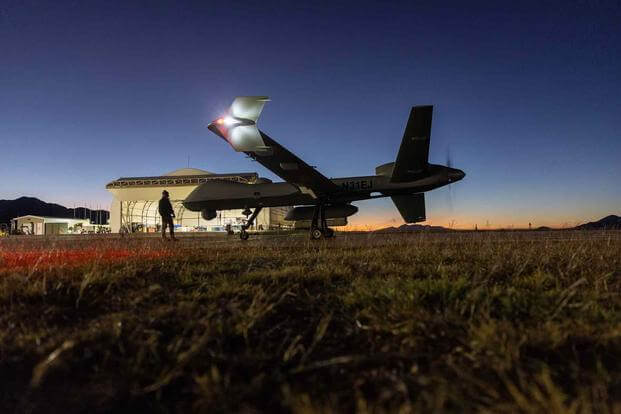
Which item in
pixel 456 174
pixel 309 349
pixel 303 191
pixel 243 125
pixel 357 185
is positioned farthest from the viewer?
pixel 303 191

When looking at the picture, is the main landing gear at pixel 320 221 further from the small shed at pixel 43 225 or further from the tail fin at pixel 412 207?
the small shed at pixel 43 225

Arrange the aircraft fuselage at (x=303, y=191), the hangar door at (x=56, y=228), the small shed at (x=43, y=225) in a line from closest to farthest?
the aircraft fuselage at (x=303, y=191) < the small shed at (x=43, y=225) < the hangar door at (x=56, y=228)

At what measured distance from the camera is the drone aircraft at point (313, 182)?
13.1m

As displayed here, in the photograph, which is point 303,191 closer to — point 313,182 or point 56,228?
point 313,182

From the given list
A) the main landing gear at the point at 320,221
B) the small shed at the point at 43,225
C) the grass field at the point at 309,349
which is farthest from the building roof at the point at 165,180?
the grass field at the point at 309,349

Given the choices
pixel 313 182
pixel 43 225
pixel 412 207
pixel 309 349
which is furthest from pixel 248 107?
pixel 43 225

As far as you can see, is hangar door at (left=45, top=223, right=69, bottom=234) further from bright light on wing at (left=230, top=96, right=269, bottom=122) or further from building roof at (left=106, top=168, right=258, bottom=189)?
bright light on wing at (left=230, top=96, right=269, bottom=122)

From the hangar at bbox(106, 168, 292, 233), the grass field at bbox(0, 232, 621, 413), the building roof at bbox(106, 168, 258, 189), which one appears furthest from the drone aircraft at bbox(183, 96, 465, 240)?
the building roof at bbox(106, 168, 258, 189)

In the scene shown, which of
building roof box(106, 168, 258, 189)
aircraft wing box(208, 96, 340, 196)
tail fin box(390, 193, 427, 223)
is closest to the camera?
aircraft wing box(208, 96, 340, 196)

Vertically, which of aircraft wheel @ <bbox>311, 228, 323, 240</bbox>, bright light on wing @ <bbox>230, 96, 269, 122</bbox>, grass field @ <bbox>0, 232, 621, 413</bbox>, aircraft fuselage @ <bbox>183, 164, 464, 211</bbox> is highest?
bright light on wing @ <bbox>230, 96, 269, 122</bbox>

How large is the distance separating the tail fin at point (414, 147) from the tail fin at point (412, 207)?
107cm

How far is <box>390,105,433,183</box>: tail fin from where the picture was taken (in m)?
12.7

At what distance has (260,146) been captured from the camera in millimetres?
13844

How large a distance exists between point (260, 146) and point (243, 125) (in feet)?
3.77
